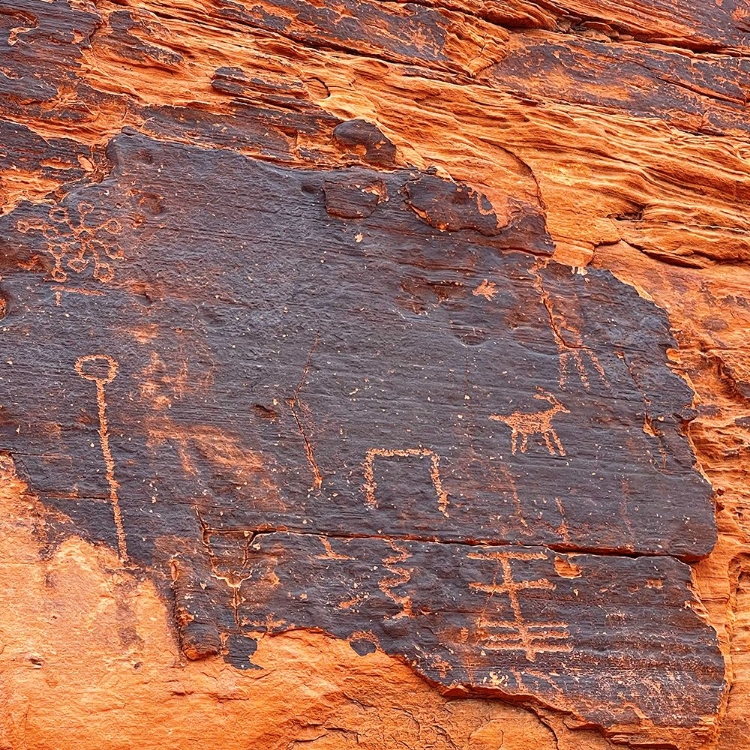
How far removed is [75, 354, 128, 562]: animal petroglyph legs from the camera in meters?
3.77

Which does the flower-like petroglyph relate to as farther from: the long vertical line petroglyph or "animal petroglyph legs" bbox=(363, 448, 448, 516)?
"animal petroglyph legs" bbox=(363, 448, 448, 516)

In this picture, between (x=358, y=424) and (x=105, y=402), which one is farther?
(x=358, y=424)

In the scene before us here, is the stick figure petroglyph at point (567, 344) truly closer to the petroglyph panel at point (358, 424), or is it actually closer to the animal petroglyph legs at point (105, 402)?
the petroglyph panel at point (358, 424)

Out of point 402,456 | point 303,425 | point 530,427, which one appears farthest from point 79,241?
point 530,427

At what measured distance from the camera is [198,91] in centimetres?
472

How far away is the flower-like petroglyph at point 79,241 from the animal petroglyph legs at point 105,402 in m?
0.42

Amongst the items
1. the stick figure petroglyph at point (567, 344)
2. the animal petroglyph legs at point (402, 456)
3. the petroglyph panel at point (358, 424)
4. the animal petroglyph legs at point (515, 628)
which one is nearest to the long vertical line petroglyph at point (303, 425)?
the petroglyph panel at point (358, 424)

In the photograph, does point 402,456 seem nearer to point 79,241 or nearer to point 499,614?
point 499,614

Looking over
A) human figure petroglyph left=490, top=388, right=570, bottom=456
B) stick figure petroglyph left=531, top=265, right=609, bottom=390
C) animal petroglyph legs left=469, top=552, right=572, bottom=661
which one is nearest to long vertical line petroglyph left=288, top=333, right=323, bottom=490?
animal petroglyph legs left=469, top=552, right=572, bottom=661

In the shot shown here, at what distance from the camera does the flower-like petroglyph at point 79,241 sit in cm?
413

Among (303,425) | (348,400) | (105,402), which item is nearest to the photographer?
(105,402)

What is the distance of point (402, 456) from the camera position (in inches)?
166

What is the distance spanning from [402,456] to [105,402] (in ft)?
4.64

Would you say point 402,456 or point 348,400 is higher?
point 348,400
